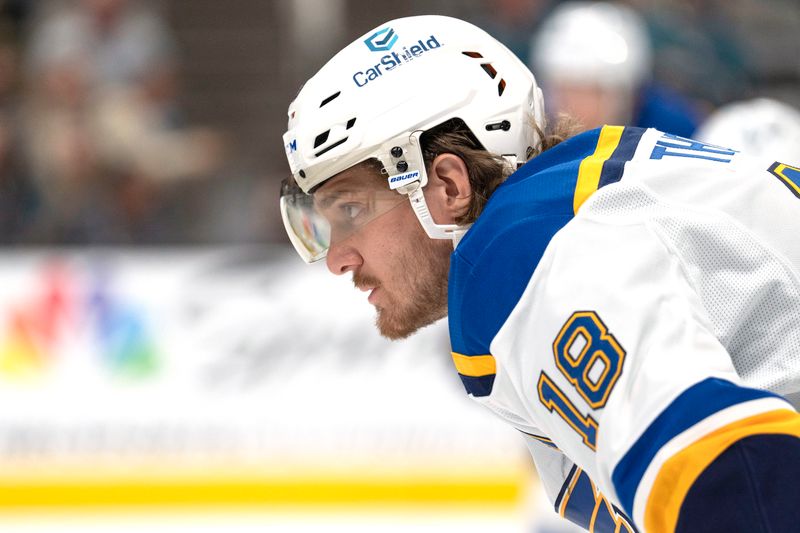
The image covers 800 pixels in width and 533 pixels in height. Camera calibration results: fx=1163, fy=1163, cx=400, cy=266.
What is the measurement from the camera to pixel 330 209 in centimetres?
194

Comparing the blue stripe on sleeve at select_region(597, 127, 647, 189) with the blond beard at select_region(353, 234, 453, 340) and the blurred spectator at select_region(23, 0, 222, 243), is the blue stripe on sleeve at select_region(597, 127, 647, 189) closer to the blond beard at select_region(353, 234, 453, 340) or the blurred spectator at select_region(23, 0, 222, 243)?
the blond beard at select_region(353, 234, 453, 340)

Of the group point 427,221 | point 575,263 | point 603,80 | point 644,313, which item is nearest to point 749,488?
point 644,313

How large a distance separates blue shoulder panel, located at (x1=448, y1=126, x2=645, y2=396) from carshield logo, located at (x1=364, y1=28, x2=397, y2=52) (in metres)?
0.33

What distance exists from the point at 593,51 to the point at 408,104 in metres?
2.46

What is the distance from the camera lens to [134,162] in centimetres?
558

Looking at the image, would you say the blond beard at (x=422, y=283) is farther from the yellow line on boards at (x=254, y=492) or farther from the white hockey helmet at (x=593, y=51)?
the yellow line on boards at (x=254, y=492)

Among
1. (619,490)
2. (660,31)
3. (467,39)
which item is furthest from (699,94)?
(619,490)

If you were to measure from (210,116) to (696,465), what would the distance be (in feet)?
17.6

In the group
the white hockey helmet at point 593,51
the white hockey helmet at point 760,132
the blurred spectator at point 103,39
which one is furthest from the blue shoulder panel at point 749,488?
the blurred spectator at point 103,39

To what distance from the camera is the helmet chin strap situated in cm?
185

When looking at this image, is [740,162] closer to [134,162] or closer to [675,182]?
[675,182]

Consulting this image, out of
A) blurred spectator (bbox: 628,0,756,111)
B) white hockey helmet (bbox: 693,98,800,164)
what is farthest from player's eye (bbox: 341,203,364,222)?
blurred spectator (bbox: 628,0,756,111)

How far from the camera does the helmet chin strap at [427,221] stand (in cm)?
185

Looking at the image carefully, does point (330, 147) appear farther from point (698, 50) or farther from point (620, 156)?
point (698, 50)
